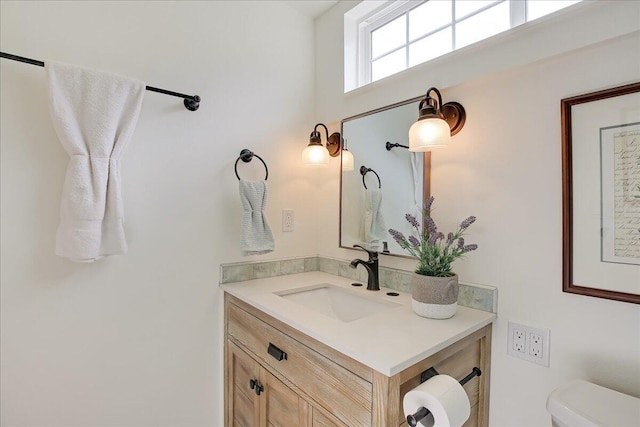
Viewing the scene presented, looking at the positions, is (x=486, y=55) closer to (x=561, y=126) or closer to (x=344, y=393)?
(x=561, y=126)

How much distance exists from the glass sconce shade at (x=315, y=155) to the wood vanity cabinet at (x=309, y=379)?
77cm

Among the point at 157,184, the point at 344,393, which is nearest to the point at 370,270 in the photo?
the point at 344,393

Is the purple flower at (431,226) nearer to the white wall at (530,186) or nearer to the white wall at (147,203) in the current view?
the white wall at (530,186)

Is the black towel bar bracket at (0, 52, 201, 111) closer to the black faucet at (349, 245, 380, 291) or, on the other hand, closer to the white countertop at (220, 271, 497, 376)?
the white countertop at (220, 271, 497, 376)

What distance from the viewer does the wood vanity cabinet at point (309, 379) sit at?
0.79 meters

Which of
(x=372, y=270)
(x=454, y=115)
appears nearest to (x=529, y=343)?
(x=372, y=270)

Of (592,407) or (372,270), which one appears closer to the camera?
(592,407)

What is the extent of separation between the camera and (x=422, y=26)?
1461mm

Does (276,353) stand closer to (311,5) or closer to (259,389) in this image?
(259,389)

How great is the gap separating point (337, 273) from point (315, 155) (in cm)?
66

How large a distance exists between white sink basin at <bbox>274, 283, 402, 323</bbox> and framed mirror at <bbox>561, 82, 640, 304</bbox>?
70 centimetres

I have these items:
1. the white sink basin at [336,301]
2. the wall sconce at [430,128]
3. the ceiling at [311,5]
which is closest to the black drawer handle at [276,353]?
the white sink basin at [336,301]

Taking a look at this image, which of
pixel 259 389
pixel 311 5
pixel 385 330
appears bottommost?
pixel 259 389

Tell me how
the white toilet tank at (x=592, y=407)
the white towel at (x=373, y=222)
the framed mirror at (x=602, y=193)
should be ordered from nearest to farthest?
1. the white toilet tank at (x=592, y=407)
2. the framed mirror at (x=602, y=193)
3. the white towel at (x=373, y=222)
